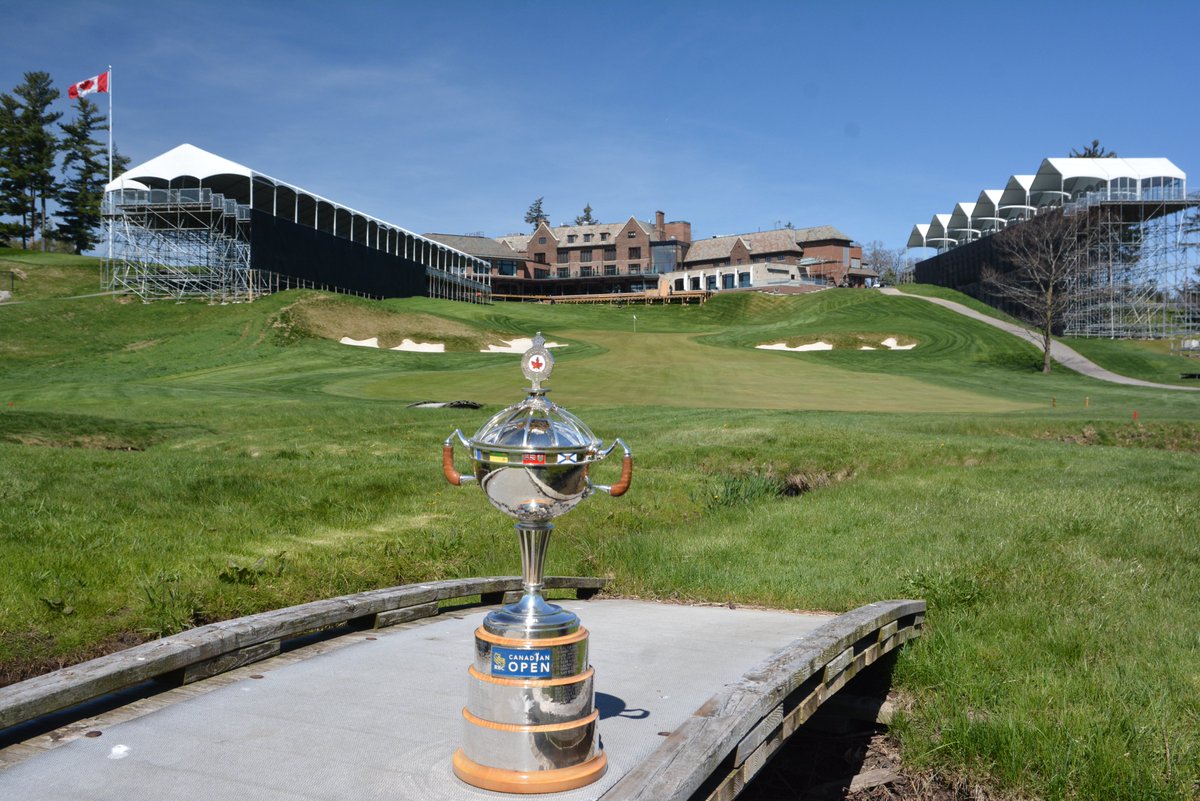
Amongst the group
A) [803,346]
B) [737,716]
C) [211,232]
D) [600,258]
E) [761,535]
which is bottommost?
[761,535]

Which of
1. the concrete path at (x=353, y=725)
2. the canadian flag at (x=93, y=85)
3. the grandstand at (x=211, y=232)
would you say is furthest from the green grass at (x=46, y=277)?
the concrete path at (x=353, y=725)

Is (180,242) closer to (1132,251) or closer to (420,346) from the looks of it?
(420,346)

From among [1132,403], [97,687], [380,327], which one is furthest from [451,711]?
[380,327]

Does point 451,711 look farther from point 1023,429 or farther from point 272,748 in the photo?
point 1023,429

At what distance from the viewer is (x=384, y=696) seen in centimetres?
572

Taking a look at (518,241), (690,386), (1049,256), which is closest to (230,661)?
(690,386)

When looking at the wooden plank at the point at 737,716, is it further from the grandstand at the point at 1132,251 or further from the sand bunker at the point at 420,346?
the grandstand at the point at 1132,251

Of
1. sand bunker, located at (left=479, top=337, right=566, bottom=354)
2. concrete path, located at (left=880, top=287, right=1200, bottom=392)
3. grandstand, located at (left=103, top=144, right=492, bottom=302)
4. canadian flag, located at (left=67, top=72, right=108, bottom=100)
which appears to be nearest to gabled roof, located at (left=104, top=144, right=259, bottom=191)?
grandstand, located at (left=103, top=144, right=492, bottom=302)

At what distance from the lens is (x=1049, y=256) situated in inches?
2643

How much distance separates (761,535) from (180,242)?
62418 mm

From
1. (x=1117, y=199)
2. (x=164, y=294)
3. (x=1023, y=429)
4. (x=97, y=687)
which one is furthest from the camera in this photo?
(x=1117, y=199)

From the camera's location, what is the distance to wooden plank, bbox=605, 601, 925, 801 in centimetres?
411

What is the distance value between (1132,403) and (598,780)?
40.0 metres

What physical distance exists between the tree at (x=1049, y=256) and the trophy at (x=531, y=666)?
66.3 metres
